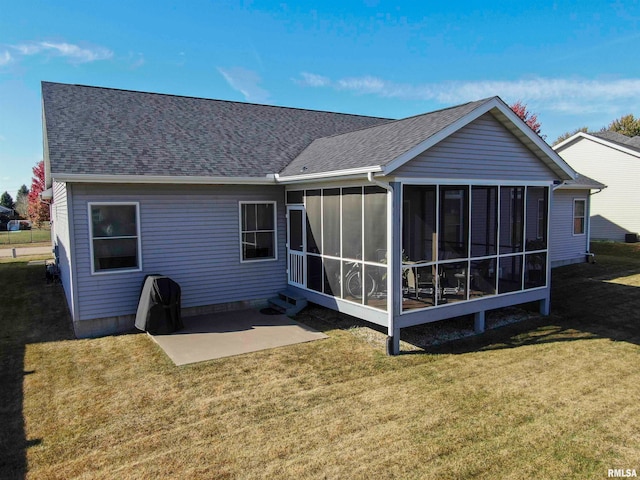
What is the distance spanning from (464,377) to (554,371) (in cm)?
148

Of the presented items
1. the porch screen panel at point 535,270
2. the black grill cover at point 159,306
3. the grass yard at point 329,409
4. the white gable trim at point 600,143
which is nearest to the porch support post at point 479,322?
the grass yard at point 329,409

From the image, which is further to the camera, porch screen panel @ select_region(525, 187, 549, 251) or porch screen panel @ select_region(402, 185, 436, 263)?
porch screen panel @ select_region(402, 185, 436, 263)

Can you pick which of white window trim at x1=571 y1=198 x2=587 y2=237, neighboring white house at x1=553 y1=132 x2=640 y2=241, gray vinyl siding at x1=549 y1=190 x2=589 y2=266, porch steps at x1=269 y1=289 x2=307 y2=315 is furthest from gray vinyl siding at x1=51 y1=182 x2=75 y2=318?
neighboring white house at x1=553 y1=132 x2=640 y2=241

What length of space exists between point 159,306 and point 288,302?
9.73ft

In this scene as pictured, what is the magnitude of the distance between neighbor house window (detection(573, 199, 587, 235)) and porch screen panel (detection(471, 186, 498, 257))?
24.6ft

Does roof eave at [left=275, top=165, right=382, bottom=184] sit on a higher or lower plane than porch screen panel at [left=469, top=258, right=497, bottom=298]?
higher

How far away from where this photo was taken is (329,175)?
26.7 feet

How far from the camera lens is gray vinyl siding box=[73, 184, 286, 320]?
8.55 meters

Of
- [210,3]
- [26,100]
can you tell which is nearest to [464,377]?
[210,3]

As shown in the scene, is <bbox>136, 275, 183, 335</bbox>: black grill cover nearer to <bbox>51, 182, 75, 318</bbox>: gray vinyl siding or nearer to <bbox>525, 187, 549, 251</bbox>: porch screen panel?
<bbox>51, 182, 75, 318</bbox>: gray vinyl siding

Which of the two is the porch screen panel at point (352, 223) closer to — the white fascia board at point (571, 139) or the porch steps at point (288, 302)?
the porch steps at point (288, 302)

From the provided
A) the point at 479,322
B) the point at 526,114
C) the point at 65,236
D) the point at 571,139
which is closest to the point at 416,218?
the point at 479,322

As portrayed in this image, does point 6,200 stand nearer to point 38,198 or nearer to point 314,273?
point 38,198

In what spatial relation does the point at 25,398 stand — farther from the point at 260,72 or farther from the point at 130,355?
the point at 260,72
